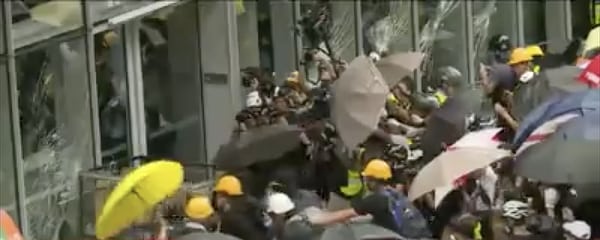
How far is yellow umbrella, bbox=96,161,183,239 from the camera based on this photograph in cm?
962

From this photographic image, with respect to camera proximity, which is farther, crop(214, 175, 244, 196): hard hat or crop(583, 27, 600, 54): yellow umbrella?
crop(583, 27, 600, 54): yellow umbrella

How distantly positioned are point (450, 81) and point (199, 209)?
5618mm

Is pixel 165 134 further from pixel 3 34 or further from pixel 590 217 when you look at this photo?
pixel 590 217

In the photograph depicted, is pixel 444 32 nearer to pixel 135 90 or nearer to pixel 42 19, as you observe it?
pixel 135 90

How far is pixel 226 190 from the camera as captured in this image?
1056 cm

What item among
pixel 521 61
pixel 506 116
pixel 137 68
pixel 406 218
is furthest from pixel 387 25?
pixel 406 218

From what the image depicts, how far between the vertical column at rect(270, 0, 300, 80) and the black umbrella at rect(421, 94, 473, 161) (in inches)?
188

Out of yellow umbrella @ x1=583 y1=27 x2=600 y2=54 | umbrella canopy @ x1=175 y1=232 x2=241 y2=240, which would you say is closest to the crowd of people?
yellow umbrella @ x1=583 y1=27 x2=600 y2=54

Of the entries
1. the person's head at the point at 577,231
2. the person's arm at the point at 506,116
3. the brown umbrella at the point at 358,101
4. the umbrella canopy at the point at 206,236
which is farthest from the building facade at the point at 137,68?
the person's head at the point at 577,231

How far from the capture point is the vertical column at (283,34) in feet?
56.7

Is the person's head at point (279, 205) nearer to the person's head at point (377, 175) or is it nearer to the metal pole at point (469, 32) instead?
the person's head at point (377, 175)

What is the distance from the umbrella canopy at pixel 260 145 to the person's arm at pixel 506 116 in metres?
1.48

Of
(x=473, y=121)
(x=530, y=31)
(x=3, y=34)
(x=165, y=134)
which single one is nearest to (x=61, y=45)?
(x=3, y=34)

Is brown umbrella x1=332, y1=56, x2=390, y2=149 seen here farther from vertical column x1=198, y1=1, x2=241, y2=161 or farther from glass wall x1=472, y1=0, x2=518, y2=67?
glass wall x1=472, y1=0, x2=518, y2=67
